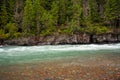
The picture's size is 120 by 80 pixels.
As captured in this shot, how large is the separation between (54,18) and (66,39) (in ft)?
26.3

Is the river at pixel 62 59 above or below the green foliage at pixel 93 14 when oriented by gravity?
below

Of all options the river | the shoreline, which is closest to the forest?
the river

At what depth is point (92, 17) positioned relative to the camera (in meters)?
65.6

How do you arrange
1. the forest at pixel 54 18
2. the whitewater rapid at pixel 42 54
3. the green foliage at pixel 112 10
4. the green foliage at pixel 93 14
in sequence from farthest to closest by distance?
the green foliage at pixel 93 14 → the green foliage at pixel 112 10 → the forest at pixel 54 18 → the whitewater rapid at pixel 42 54

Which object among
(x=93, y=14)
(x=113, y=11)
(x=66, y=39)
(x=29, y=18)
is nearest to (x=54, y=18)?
(x=29, y=18)

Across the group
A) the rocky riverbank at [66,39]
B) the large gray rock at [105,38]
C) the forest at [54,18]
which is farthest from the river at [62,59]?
the forest at [54,18]

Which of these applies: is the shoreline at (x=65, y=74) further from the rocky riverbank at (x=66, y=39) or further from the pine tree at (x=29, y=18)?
the pine tree at (x=29, y=18)

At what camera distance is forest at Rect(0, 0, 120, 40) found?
57.9 metres

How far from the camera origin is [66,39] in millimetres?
56500

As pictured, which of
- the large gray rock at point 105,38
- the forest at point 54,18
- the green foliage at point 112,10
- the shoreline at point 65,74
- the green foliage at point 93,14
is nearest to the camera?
the shoreline at point 65,74

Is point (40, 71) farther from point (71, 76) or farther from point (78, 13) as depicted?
point (78, 13)

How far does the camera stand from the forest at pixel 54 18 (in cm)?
5791

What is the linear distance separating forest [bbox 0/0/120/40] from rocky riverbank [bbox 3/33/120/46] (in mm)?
981

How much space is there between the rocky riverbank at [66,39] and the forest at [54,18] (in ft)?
3.22
